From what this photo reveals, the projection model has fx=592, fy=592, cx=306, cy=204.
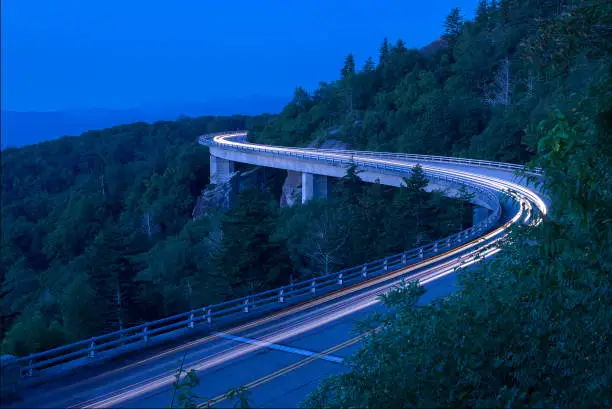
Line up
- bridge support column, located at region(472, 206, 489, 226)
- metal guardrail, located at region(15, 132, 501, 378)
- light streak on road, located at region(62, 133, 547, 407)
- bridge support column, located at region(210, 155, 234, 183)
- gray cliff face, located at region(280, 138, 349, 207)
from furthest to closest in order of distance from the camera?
bridge support column, located at region(210, 155, 234, 183) < gray cliff face, located at region(280, 138, 349, 207) < bridge support column, located at region(472, 206, 489, 226) < metal guardrail, located at region(15, 132, 501, 378) < light streak on road, located at region(62, 133, 547, 407)

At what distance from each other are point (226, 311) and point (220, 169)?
65.4 meters

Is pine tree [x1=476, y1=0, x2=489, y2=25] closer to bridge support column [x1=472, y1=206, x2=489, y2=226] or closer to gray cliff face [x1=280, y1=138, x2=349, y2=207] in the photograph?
gray cliff face [x1=280, y1=138, x2=349, y2=207]

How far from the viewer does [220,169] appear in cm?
8100

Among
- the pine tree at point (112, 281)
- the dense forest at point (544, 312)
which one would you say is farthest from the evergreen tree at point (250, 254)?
the dense forest at point (544, 312)

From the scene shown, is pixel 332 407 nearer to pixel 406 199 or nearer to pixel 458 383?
pixel 458 383

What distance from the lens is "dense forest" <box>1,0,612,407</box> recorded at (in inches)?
254

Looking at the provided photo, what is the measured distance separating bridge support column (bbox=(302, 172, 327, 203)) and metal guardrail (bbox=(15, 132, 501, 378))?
2143cm

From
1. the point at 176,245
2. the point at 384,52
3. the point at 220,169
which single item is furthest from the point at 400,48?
the point at 176,245

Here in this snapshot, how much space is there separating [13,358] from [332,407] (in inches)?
295

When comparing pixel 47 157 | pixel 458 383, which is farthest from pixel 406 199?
pixel 47 157

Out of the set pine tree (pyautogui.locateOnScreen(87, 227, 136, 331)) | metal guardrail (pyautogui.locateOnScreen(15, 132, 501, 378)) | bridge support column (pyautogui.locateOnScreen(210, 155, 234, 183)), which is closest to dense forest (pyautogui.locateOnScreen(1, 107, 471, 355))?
pine tree (pyautogui.locateOnScreen(87, 227, 136, 331))

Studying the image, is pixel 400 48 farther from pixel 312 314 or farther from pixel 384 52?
pixel 312 314

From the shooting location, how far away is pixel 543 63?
24.7 feet

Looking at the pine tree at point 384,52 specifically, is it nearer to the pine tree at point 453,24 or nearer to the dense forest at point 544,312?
the pine tree at point 453,24
